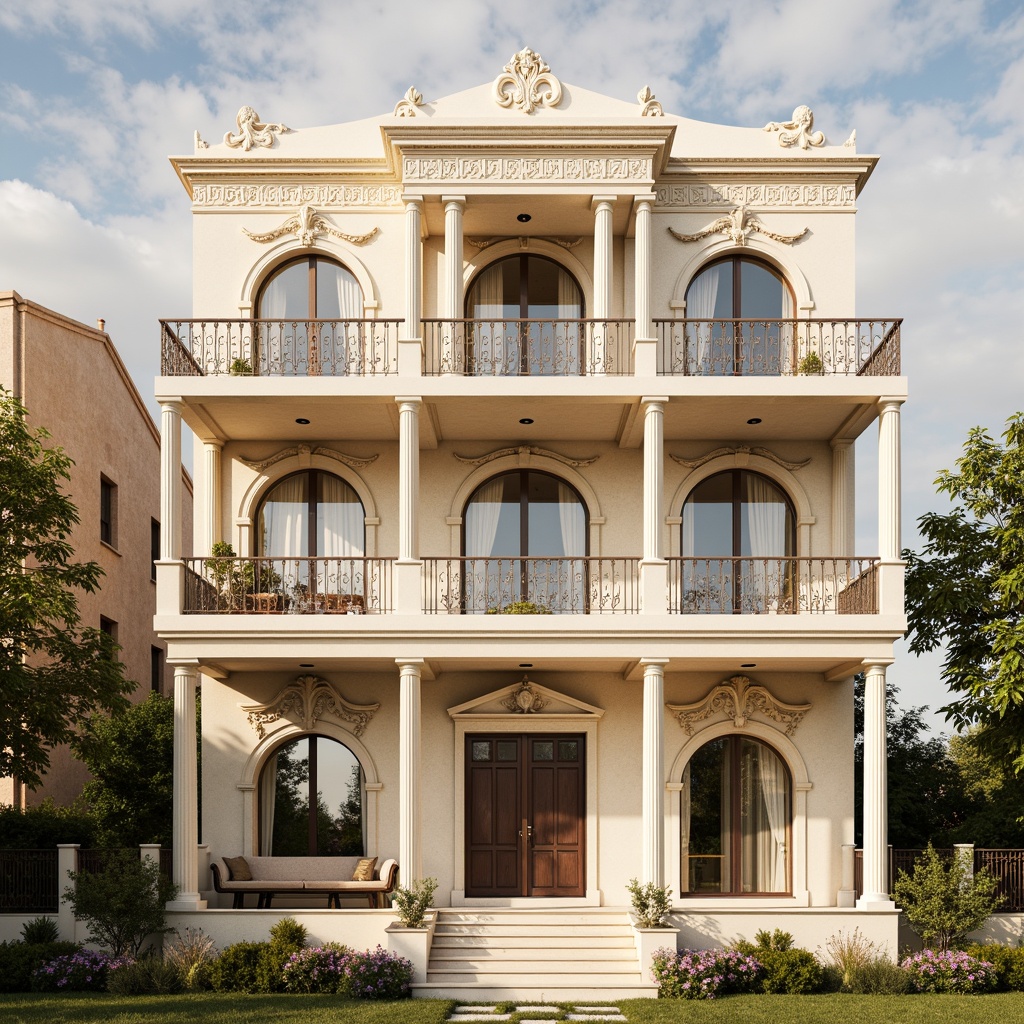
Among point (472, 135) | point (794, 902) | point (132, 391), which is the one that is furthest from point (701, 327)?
point (132, 391)

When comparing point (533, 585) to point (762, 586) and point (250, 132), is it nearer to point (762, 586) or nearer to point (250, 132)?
point (762, 586)

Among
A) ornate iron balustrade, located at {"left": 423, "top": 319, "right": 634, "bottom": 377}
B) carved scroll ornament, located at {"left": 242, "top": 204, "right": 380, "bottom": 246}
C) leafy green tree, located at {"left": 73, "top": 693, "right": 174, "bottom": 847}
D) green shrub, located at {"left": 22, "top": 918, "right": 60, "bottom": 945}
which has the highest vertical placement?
carved scroll ornament, located at {"left": 242, "top": 204, "right": 380, "bottom": 246}

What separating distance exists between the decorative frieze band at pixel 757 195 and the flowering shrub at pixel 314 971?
11691 mm

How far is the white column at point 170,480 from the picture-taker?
16.2 m

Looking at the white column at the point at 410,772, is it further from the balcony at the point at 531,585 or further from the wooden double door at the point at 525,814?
the wooden double door at the point at 525,814

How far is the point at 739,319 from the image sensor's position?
1688cm

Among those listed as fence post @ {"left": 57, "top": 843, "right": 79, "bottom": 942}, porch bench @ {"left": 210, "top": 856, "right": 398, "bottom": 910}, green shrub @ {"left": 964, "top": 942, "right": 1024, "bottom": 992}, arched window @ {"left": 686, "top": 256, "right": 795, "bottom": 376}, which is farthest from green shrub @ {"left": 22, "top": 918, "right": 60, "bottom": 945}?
green shrub @ {"left": 964, "top": 942, "right": 1024, "bottom": 992}

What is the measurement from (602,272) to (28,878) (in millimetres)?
11533

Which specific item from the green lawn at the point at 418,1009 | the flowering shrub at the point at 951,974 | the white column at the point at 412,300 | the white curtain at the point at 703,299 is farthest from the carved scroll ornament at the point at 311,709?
the flowering shrub at the point at 951,974

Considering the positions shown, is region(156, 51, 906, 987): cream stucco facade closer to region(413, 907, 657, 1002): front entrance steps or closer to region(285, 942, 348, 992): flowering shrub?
region(413, 907, 657, 1002): front entrance steps

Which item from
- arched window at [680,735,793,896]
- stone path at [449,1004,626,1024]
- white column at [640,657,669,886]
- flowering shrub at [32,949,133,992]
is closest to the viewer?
stone path at [449,1004,626,1024]

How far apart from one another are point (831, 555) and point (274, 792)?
904 cm

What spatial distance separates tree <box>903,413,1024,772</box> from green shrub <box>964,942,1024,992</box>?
2.58 metres

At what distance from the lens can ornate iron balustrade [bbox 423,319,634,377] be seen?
55.4 feet
